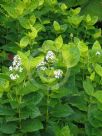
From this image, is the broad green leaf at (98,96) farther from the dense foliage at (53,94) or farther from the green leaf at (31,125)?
the green leaf at (31,125)

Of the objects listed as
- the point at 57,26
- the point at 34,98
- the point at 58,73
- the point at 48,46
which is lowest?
the point at 34,98

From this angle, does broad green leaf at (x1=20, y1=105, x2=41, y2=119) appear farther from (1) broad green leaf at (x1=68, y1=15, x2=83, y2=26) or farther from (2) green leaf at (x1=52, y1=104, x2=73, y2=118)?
(1) broad green leaf at (x1=68, y1=15, x2=83, y2=26)

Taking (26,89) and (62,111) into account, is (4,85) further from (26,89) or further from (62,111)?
(62,111)

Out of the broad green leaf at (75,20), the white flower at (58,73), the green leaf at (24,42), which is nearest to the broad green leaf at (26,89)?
the white flower at (58,73)

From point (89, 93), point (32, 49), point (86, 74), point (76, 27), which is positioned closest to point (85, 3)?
point (76, 27)

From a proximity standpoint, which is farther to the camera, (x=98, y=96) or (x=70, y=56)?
(x=70, y=56)

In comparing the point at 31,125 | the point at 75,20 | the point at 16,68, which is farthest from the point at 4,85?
the point at 75,20
